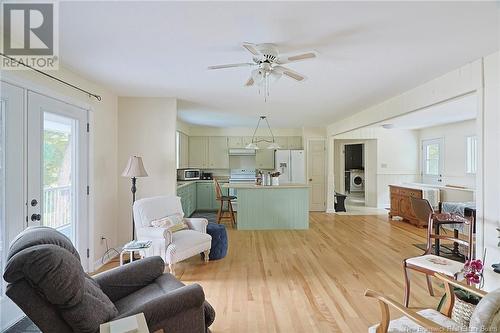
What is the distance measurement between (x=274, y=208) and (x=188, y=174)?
284 centimetres

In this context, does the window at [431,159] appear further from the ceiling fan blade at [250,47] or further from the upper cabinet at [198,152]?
the ceiling fan blade at [250,47]

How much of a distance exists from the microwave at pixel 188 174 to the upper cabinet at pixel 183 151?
137 millimetres

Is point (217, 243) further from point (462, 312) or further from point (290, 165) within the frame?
point (290, 165)

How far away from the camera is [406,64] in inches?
111

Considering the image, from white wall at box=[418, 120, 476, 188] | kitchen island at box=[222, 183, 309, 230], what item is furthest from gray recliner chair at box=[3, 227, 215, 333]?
white wall at box=[418, 120, 476, 188]

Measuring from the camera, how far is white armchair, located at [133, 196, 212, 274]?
3230mm

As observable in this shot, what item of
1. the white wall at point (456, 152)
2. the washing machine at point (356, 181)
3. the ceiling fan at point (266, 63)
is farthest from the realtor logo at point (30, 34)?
the washing machine at point (356, 181)

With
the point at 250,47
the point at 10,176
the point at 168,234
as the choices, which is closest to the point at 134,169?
the point at 168,234

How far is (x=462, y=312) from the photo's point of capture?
1.86 m

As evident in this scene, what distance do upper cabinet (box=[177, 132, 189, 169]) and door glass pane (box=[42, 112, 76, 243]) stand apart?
11.7ft

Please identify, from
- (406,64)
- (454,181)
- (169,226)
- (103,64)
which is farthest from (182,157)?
(454,181)

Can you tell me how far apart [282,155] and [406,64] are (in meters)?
4.72

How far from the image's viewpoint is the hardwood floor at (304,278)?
2416 millimetres

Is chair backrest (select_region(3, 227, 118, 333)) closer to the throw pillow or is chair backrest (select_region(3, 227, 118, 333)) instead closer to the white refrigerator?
the throw pillow
